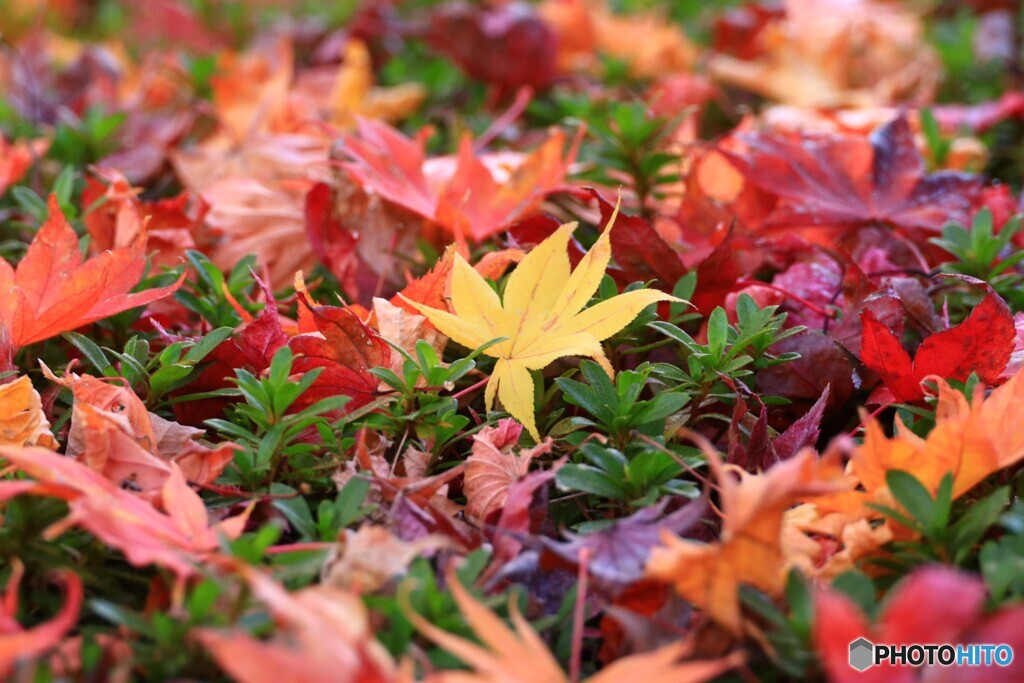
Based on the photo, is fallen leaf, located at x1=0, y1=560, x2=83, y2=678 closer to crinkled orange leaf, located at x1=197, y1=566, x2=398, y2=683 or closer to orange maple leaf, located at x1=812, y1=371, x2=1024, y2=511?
crinkled orange leaf, located at x1=197, y1=566, x2=398, y2=683

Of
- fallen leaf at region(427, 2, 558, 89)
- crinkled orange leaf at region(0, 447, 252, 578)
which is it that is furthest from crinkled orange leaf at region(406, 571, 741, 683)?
fallen leaf at region(427, 2, 558, 89)

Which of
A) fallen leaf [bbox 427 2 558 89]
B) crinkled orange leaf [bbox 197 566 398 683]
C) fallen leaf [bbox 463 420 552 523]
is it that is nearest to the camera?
crinkled orange leaf [bbox 197 566 398 683]

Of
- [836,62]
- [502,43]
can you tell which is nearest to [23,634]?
[502,43]

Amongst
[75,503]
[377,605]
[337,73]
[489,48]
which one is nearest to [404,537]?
[377,605]

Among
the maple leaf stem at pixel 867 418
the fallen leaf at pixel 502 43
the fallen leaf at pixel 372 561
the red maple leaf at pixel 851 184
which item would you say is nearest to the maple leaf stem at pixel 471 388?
the fallen leaf at pixel 372 561

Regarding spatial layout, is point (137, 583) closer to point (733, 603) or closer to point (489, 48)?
point (733, 603)
